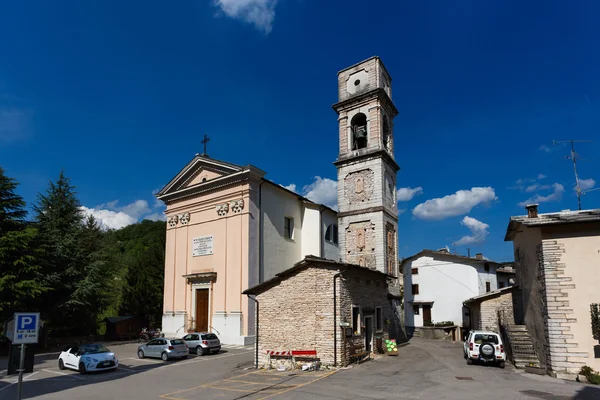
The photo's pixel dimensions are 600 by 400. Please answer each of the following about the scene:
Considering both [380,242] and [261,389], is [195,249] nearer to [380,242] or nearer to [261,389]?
[380,242]

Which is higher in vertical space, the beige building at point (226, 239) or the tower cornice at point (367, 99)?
the tower cornice at point (367, 99)

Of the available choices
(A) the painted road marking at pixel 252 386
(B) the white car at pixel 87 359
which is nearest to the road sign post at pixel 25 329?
(A) the painted road marking at pixel 252 386

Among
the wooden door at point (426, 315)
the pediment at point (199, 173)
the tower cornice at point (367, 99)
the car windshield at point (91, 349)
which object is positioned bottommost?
the wooden door at point (426, 315)

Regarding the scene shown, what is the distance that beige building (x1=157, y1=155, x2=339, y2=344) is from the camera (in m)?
26.1

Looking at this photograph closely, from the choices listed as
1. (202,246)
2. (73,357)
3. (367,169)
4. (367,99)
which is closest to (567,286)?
(367,169)

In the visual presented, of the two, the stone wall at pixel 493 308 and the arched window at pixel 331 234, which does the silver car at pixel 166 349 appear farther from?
the stone wall at pixel 493 308

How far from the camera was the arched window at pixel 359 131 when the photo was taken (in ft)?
96.6

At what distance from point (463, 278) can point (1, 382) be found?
3373 centimetres

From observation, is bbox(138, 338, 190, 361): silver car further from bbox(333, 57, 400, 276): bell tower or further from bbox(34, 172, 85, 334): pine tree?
bbox(333, 57, 400, 276): bell tower

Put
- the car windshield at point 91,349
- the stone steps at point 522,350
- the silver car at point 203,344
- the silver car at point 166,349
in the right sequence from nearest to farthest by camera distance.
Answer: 1. the stone steps at point 522,350
2. the car windshield at point 91,349
3. the silver car at point 166,349
4. the silver car at point 203,344

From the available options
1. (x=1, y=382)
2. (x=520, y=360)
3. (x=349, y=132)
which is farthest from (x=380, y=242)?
(x=1, y=382)

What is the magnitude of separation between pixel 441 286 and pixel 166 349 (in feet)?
86.5

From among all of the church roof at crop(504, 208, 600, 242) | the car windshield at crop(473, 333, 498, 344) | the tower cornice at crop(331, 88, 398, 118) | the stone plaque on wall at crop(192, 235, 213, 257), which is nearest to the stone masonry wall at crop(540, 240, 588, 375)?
the church roof at crop(504, 208, 600, 242)

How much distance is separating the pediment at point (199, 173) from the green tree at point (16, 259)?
10.3 m
